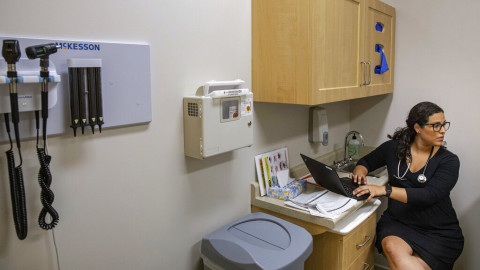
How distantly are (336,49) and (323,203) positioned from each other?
818 millimetres

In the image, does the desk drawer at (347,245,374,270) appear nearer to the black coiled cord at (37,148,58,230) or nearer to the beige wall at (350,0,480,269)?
the beige wall at (350,0,480,269)

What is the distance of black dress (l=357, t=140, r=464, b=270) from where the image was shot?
2125 millimetres

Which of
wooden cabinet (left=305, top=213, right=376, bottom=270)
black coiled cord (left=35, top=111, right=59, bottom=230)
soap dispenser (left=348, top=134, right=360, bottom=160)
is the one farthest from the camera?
soap dispenser (left=348, top=134, right=360, bottom=160)

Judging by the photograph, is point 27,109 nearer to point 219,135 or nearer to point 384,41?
point 219,135

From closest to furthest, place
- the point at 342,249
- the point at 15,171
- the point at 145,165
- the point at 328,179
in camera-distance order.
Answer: the point at 15,171
the point at 145,165
the point at 342,249
the point at 328,179

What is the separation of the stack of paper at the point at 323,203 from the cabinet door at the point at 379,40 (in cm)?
79

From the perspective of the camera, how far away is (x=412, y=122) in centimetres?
228

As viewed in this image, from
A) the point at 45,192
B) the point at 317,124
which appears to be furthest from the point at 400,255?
the point at 45,192

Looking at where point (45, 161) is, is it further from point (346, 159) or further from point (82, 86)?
point (346, 159)

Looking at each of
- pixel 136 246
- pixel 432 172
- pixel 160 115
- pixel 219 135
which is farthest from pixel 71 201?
pixel 432 172

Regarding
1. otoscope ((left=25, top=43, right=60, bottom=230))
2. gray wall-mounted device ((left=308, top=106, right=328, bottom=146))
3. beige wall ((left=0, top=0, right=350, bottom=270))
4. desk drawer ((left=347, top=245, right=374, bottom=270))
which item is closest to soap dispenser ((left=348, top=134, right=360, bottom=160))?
gray wall-mounted device ((left=308, top=106, right=328, bottom=146))

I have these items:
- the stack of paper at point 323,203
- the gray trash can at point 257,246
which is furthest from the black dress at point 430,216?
the gray trash can at point 257,246

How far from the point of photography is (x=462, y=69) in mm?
2531

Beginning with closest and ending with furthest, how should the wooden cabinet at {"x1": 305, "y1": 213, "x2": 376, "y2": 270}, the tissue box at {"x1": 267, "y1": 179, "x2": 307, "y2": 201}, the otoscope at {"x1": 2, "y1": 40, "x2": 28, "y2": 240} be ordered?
the otoscope at {"x1": 2, "y1": 40, "x2": 28, "y2": 240} → the wooden cabinet at {"x1": 305, "y1": 213, "x2": 376, "y2": 270} → the tissue box at {"x1": 267, "y1": 179, "x2": 307, "y2": 201}
